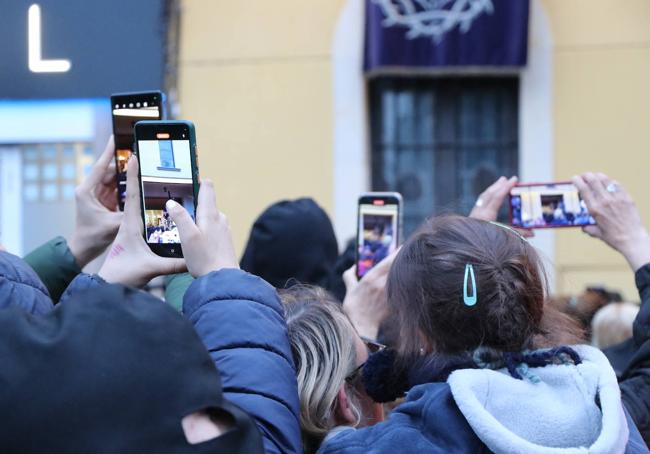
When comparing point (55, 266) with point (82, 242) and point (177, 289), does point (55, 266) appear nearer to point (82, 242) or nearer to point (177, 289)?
point (82, 242)

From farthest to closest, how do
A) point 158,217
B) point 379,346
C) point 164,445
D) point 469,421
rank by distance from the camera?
point 379,346, point 158,217, point 469,421, point 164,445

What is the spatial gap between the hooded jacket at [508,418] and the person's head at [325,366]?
5.1 inches

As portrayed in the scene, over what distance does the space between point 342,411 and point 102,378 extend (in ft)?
2.39

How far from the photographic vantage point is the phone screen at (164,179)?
1797 mm

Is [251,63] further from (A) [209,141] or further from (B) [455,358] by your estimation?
(B) [455,358]

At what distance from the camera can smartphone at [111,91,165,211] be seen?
2.24 m

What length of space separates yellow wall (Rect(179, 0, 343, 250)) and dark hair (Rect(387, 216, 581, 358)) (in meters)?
5.79

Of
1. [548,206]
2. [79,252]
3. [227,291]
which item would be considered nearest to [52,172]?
[79,252]

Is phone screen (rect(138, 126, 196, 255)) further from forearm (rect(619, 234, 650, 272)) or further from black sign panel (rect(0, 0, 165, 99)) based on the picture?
forearm (rect(619, 234, 650, 272))

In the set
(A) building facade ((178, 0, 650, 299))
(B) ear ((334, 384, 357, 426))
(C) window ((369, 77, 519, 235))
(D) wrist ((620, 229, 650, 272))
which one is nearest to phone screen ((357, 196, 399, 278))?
(D) wrist ((620, 229, 650, 272))

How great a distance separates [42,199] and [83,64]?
4.83 metres

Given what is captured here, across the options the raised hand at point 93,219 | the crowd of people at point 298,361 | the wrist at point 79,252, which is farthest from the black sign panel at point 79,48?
the crowd of people at point 298,361

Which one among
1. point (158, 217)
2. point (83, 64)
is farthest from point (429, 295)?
point (83, 64)

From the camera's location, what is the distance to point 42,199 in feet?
25.0
